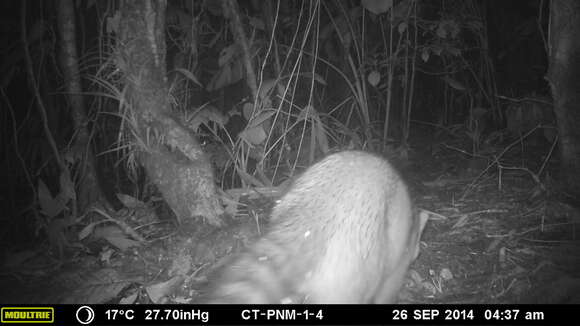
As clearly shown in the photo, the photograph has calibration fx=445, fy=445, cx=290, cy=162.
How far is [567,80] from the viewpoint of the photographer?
92.5 inches

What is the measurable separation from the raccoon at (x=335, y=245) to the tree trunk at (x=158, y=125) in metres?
0.52

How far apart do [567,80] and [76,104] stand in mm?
2819

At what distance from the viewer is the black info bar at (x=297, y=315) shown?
1.64 m

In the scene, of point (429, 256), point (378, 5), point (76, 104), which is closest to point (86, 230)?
point (76, 104)

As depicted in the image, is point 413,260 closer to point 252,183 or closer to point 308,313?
point 308,313

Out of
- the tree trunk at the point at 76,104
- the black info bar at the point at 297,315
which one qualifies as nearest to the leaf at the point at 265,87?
the tree trunk at the point at 76,104

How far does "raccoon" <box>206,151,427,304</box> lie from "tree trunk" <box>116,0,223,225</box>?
20.3 inches

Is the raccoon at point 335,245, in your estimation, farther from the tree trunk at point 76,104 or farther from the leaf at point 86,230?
the tree trunk at point 76,104

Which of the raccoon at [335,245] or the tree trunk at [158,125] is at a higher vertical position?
the tree trunk at [158,125]

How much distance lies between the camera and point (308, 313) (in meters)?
1.68

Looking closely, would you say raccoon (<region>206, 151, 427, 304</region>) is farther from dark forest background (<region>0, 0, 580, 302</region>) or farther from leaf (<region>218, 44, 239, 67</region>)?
leaf (<region>218, 44, 239, 67</region>)

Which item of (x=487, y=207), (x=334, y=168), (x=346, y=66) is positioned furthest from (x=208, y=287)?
(x=346, y=66)

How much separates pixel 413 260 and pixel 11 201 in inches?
104

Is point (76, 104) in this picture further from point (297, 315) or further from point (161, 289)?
point (297, 315)
